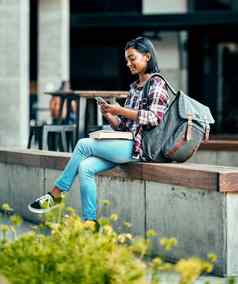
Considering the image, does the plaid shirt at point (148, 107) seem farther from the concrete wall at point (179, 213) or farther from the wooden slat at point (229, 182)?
the wooden slat at point (229, 182)

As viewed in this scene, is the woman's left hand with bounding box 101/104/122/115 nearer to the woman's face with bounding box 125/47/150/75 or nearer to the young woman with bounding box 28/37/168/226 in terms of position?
the young woman with bounding box 28/37/168/226

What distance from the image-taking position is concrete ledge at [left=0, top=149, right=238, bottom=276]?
7.03 meters

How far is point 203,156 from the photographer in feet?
42.1

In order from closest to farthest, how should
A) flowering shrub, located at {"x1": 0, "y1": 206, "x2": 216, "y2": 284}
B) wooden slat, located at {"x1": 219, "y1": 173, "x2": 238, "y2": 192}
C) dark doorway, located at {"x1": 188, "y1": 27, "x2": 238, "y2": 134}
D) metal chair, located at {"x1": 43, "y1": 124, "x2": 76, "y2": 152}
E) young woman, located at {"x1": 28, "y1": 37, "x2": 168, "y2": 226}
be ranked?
flowering shrub, located at {"x1": 0, "y1": 206, "x2": 216, "y2": 284}, wooden slat, located at {"x1": 219, "y1": 173, "x2": 238, "y2": 192}, young woman, located at {"x1": 28, "y1": 37, "x2": 168, "y2": 226}, metal chair, located at {"x1": 43, "y1": 124, "x2": 76, "y2": 152}, dark doorway, located at {"x1": 188, "y1": 27, "x2": 238, "y2": 134}

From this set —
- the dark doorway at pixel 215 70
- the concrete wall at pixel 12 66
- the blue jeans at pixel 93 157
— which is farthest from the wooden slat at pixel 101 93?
the dark doorway at pixel 215 70

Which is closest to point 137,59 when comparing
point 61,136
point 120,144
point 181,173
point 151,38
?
point 120,144

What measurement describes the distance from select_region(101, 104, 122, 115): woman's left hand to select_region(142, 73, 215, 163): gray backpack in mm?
257

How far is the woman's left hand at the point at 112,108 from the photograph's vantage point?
7.90m

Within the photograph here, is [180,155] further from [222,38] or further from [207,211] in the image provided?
[222,38]

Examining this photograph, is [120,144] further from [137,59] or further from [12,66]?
[12,66]

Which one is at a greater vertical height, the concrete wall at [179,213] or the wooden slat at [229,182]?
the wooden slat at [229,182]

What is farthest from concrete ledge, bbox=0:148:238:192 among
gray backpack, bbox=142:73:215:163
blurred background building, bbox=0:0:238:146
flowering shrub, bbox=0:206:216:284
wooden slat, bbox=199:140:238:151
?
blurred background building, bbox=0:0:238:146

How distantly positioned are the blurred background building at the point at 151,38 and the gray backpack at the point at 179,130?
57.7 ft

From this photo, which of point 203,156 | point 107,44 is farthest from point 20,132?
point 203,156
